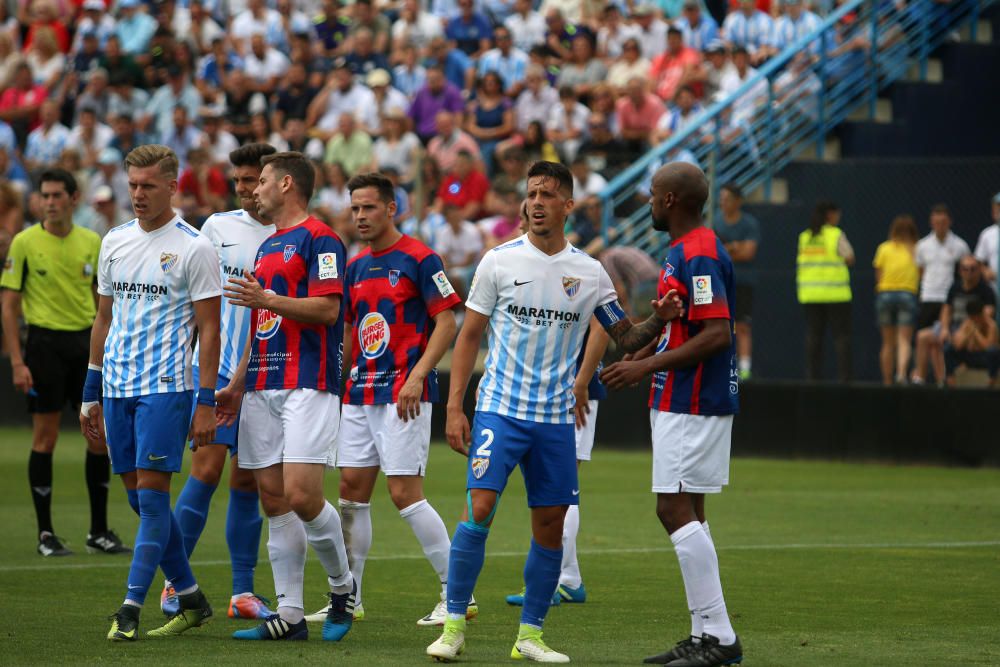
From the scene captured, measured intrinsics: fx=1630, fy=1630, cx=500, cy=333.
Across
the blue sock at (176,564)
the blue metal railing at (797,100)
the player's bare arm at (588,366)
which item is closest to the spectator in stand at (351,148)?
the blue metal railing at (797,100)

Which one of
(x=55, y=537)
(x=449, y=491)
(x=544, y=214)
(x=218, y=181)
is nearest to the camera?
(x=544, y=214)

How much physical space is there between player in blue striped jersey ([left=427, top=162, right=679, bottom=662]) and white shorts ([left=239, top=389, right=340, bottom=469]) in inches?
27.8

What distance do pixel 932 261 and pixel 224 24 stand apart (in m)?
14.8

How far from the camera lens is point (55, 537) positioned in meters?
10.9

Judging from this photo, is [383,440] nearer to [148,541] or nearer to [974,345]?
[148,541]

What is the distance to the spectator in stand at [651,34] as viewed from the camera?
922 inches

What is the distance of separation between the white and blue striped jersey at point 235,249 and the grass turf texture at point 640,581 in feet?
4.92

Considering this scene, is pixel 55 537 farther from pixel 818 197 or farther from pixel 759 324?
pixel 818 197

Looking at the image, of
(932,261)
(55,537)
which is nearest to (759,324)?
(932,261)

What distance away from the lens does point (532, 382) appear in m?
7.41

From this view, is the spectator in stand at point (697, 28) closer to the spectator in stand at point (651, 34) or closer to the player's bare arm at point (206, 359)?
the spectator in stand at point (651, 34)

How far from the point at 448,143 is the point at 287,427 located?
15.1 meters

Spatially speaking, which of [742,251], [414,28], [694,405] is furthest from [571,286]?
[414,28]

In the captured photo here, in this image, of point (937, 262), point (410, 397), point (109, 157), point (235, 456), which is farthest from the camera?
point (109, 157)
